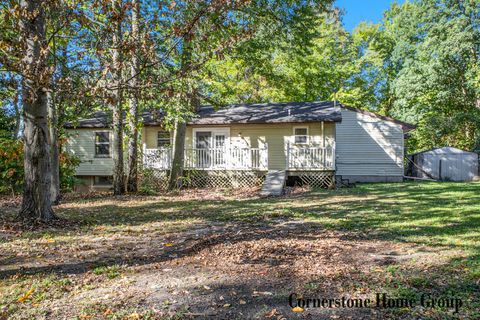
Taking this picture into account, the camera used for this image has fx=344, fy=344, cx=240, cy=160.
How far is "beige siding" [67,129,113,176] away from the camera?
63.3 feet

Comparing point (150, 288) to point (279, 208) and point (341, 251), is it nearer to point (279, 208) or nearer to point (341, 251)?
point (341, 251)

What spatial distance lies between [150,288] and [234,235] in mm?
2576

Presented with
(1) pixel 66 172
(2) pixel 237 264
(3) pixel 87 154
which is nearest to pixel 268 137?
(1) pixel 66 172

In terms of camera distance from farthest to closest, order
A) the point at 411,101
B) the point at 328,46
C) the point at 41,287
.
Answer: the point at 328,46
the point at 411,101
the point at 41,287

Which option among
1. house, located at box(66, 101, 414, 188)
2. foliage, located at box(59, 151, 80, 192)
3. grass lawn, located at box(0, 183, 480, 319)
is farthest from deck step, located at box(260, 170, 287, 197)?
foliage, located at box(59, 151, 80, 192)

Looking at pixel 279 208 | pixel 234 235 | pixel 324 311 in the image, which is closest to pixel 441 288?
pixel 324 311

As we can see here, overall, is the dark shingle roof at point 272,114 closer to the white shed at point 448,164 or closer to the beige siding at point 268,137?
the beige siding at point 268,137

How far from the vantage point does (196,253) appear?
4.94m

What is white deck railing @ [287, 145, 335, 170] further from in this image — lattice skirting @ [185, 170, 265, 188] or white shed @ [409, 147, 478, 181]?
white shed @ [409, 147, 478, 181]

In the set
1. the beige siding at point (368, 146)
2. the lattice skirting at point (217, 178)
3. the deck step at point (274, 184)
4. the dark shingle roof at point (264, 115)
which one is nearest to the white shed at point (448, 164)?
the dark shingle roof at point (264, 115)

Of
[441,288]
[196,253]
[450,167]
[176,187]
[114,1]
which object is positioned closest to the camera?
[441,288]

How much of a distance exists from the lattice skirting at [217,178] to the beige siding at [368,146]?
5.85 m

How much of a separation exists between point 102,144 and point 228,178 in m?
7.86

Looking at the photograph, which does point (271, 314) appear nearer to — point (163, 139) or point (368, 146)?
point (163, 139)
